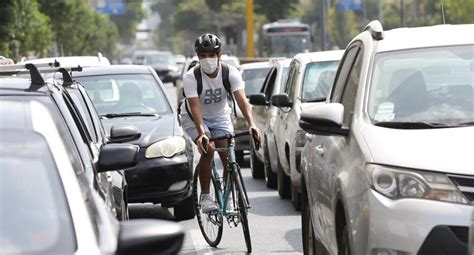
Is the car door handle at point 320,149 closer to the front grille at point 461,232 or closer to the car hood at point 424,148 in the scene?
the car hood at point 424,148

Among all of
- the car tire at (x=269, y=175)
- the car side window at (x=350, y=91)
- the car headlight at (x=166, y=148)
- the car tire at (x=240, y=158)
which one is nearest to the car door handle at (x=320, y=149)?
the car side window at (x=350, y=91)

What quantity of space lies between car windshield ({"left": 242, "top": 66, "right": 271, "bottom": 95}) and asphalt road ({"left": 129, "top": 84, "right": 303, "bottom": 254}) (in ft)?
20.5

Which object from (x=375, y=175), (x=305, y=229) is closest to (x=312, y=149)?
(x=305, y=229)

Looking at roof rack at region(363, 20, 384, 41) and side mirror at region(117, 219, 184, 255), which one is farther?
roof rack at region(363, 20, 384, 41)

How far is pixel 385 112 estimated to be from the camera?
760 cm

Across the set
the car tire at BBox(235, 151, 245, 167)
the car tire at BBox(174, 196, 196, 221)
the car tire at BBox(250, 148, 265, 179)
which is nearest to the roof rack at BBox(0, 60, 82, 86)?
the car tire at BBox(174, 196, 196, 221)

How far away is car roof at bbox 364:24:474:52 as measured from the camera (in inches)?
319

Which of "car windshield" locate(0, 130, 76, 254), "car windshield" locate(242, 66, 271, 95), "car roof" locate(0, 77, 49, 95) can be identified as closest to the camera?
"car windshield" locate(0, 130, 76, 254)

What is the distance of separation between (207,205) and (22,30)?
1213 inches

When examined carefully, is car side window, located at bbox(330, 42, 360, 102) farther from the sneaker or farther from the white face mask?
the sneaker

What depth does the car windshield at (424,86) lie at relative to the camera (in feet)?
24.8

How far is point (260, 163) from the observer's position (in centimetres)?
1823

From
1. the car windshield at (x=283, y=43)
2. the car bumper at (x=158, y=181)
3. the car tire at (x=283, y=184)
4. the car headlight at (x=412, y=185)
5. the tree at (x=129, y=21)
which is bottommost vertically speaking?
the tree at (x=129, y=21)

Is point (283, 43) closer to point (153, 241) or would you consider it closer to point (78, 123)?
point (78, 123)
